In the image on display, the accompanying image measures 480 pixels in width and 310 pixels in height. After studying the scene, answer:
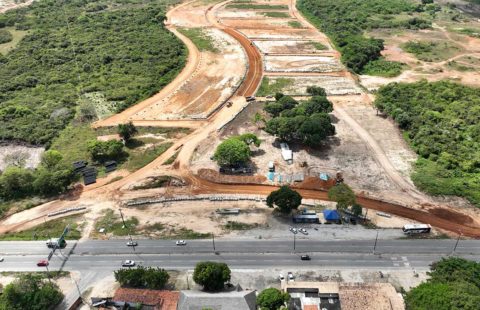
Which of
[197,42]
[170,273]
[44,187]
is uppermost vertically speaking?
[197,42]

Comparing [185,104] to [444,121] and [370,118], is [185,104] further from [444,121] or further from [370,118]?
[444,121]

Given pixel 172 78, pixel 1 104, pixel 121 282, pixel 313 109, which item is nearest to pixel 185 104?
pixel 172 78

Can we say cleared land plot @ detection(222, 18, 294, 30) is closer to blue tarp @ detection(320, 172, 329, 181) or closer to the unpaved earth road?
the unpaved earth road

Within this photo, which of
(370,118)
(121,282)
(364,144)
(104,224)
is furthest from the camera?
(370,118)

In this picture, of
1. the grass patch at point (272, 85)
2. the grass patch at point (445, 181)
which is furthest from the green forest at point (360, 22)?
the grass patch at point (445, 181)

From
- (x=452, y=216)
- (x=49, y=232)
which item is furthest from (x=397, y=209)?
(x=49, y=232)

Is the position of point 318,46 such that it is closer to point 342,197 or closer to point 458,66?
point 458,66

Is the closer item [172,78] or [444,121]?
[444,121]
